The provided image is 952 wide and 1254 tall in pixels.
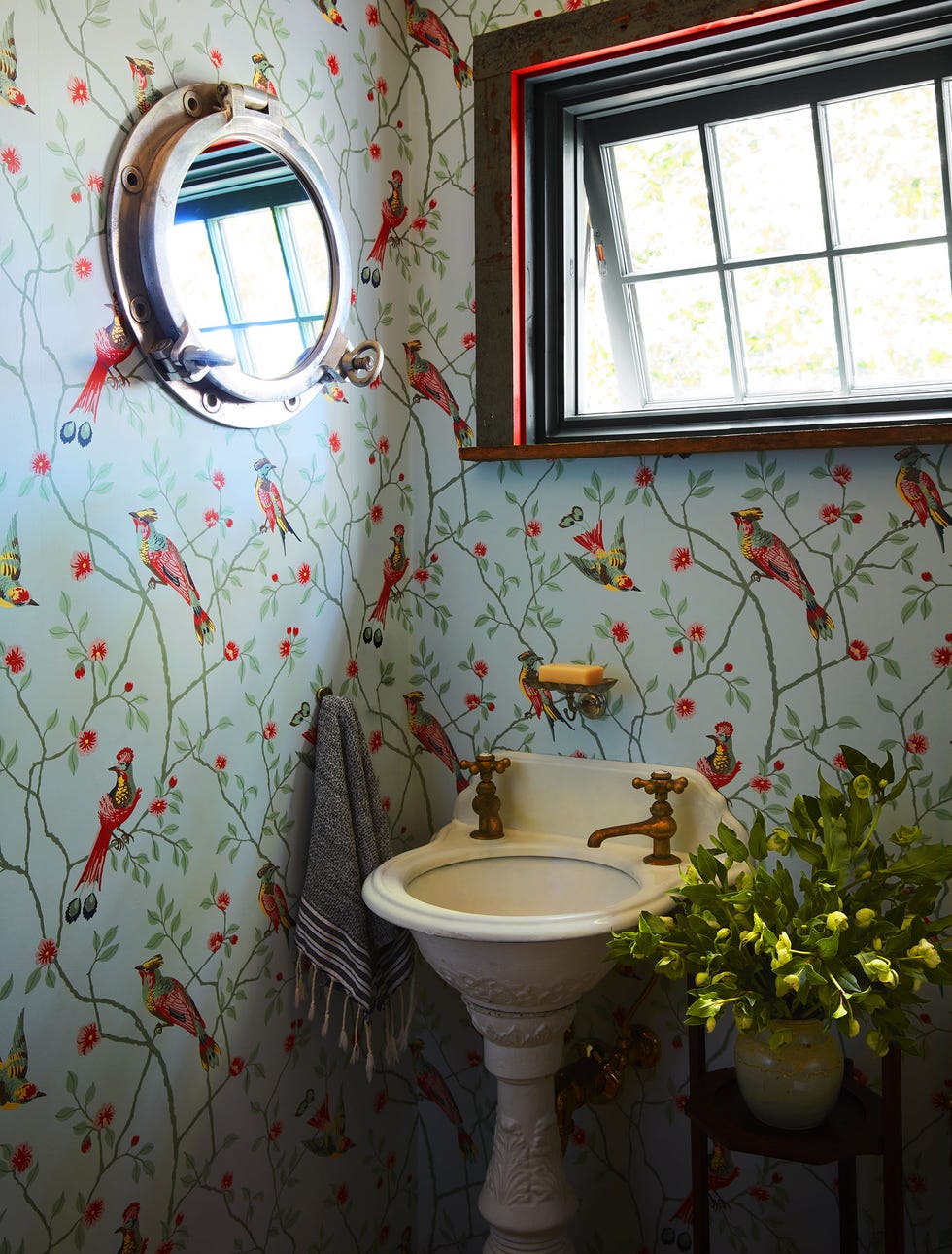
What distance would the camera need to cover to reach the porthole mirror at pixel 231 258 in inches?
56.6

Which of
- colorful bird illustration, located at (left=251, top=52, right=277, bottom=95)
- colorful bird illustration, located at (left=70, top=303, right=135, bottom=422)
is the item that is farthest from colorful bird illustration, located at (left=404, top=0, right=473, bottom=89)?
colorful bird illustration, located at (left=70, top=303, right=135, bottom=422)

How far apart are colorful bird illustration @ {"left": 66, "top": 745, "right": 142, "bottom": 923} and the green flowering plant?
674mm

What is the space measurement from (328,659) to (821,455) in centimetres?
87

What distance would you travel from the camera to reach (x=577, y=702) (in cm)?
188

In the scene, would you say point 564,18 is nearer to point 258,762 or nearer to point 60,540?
point 60,540

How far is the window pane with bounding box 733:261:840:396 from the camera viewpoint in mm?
1824

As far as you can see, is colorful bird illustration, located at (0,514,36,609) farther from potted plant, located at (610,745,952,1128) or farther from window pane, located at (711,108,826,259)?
window pane, located at (711,108,826,259)

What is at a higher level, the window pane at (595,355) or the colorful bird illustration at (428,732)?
the window pane at (595,355)

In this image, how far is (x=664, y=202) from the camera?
1.92 meters

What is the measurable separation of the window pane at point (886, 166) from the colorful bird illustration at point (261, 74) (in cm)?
88

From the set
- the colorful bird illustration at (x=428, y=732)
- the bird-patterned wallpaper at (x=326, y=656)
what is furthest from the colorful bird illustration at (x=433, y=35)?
the colorful bird illustration at (x=428, y=732)

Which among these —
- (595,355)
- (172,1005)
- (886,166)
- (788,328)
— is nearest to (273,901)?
(172,1005)

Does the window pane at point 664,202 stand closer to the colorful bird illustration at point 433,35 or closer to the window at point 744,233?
the window at point 744,233

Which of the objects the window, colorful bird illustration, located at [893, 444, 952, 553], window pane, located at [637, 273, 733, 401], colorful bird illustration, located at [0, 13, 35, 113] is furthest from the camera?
window pane, located at [637, 273, 733, 401]
